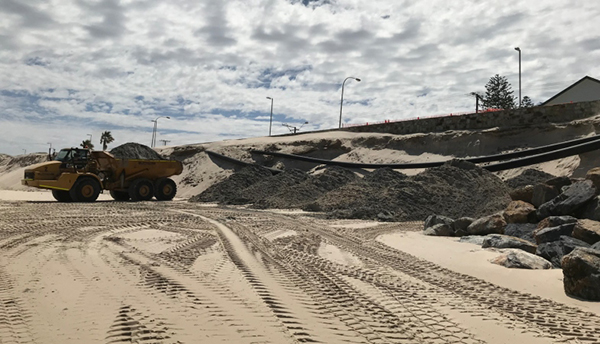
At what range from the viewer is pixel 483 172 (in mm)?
17750

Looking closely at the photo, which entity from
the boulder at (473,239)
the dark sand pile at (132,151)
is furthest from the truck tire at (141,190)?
the boulder at (473,239)

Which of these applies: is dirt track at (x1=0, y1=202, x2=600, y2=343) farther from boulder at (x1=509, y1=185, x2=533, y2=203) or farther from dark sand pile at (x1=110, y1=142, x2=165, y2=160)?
dark sand pile at (x1=110, y1=142, x2=165, y2=160)

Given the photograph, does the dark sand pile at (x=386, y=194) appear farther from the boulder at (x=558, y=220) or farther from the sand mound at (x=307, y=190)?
the boulder at (x=558, y=220)

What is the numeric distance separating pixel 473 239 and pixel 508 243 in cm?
144

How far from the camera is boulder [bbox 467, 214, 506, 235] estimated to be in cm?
1020

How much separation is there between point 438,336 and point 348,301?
1205mm

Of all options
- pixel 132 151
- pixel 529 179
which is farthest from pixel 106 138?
Result: pixel 529 179

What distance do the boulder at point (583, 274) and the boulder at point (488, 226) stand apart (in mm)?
4965

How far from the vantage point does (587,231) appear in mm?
7199

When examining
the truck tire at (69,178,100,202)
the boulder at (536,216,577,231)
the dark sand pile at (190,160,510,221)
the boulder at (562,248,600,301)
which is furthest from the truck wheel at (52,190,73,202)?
the boulder at (562,248,600,301)

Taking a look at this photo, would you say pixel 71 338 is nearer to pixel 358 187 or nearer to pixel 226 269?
pixel 226 269

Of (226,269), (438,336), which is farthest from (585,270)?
(226,269)

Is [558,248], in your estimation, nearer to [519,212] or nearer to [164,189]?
[519,212]

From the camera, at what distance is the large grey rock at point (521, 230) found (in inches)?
362
